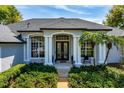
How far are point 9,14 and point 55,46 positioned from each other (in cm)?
2261

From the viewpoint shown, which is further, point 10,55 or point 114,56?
point 114,56

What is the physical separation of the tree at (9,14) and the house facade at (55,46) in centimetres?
1772

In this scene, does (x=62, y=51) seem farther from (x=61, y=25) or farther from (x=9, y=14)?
(x=9, y=14)

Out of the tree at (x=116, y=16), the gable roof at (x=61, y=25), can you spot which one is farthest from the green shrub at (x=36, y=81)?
the tree at (x=116, y=16)

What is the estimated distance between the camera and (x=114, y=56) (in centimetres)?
2538

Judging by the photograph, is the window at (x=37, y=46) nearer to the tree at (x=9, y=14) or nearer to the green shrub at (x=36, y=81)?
the green shrub at (x=36, y=81)

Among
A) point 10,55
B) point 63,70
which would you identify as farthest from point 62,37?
point 10,55

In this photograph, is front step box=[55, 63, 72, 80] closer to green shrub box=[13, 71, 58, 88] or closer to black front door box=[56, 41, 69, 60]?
black front door box=[56, 41, 69, 60]

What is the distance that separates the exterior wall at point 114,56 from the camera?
25203 mm

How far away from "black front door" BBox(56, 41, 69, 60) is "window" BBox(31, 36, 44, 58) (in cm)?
152
